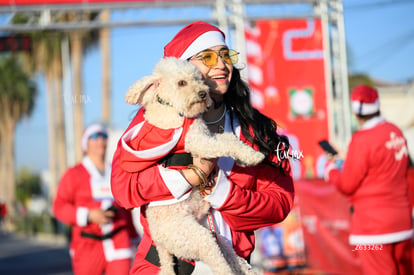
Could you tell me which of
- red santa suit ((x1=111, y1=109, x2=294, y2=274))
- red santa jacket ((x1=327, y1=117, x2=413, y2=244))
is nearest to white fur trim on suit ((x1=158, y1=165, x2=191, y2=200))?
red santa suit ((x1=111, y1=109, x2=294, y2=274))

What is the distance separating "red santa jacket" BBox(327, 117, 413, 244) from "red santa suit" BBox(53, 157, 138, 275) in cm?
220

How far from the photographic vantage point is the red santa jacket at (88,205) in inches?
234

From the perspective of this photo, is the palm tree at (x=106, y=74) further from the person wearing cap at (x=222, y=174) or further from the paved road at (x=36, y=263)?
the person wearing cap at (x=222, y=174)

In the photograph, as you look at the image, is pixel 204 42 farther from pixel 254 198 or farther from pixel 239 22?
pixel 239 22

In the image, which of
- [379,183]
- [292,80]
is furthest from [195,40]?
[292,80]

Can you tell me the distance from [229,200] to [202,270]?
356mm

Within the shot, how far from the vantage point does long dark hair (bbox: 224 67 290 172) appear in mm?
2939

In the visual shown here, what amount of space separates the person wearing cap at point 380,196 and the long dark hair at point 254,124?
2040mm

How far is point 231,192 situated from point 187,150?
0.26m

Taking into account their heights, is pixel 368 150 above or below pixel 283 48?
below

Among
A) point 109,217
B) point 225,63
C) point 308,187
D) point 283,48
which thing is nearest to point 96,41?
point 283,48

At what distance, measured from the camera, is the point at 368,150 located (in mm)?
4887

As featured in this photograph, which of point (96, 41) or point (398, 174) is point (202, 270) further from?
point (96, 41)

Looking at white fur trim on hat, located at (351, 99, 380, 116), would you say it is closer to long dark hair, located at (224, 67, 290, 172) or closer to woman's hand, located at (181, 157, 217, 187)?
long dark hair, located at (224, 67, 290, 172)
